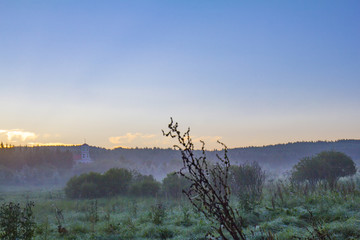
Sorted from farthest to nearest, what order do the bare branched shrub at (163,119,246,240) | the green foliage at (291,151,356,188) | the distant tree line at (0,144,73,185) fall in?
1. the distant tree line at (0,144,73,185)
2. the green foliage at (291,151,356,188)
3. the bare branched shrub at (163,119,246,240)

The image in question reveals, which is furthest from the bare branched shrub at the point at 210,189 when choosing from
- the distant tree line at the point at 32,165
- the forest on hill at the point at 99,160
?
the distant tree line at the point at 32,165

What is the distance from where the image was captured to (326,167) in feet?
78.7

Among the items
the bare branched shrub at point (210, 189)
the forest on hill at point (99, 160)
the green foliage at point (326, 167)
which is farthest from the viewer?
the forest on hill at point (99, 160)

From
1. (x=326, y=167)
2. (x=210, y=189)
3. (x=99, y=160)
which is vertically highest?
(x=210, y=189)

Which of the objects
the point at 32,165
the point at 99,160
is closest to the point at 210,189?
the point at 32,165

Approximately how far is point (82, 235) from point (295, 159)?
113257mm

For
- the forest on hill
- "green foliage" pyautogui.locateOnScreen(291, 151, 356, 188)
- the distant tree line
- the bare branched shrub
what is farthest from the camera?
the forest on hill

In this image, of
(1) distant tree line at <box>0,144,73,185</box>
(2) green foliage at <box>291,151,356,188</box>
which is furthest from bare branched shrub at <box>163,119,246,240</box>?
(1) distant tree line at <box>0,144,73,185</box>

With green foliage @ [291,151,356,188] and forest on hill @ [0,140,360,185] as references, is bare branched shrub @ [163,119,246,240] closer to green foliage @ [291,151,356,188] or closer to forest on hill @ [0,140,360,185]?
forest on hill @ [0,140,360,185]

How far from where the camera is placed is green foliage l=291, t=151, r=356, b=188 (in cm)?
2412

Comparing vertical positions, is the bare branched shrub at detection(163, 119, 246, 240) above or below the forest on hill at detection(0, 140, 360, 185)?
above

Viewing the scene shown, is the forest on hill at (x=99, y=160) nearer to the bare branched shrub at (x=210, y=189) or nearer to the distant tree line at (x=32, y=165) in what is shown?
the distant tree line at (x=32, y=165)

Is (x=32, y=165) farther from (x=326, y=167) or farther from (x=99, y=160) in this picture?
(x=326, y=167)

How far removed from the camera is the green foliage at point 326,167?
79.2 ft
